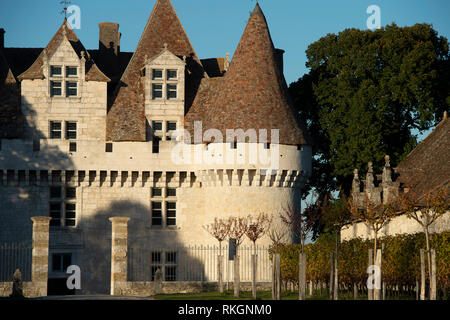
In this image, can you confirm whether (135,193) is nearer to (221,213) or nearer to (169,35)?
(221,213)

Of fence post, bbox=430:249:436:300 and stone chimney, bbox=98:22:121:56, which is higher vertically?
stone chimney, bbox=98:22:121:56

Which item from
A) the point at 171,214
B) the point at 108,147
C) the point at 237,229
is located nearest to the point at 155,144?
the point at 108,147

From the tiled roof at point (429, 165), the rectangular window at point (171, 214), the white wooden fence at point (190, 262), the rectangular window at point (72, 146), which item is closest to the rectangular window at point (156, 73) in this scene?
the rectangular window at point (72, 146)

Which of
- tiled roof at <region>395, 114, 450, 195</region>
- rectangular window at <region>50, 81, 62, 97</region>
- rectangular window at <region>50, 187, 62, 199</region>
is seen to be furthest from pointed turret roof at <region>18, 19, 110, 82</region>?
tiled roof at <region>395, 114, 450, 195</region>

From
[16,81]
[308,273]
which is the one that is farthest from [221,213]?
[16,81]

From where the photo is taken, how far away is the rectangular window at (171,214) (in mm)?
44406

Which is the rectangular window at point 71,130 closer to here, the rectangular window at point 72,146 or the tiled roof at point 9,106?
the rectangular window at point 72,146

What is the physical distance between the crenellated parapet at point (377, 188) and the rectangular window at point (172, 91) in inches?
355

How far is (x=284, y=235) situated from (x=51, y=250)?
33.3ft

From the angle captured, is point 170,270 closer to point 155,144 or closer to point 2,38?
point 155,144

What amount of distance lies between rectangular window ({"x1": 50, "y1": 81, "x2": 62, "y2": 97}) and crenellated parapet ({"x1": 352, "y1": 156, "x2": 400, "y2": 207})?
13728mm

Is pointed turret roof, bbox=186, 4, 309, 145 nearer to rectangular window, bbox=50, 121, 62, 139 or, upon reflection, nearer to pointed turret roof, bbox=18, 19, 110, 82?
pointed turret roof, bbox=18, 19, 110, 82

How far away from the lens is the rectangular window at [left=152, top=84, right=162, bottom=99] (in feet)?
148

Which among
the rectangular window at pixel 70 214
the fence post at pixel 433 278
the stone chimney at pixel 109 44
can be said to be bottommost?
the fence post at pixel 433 278
